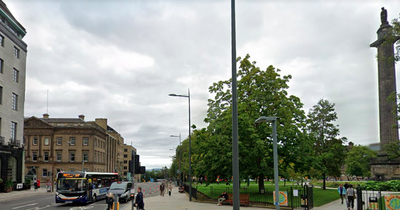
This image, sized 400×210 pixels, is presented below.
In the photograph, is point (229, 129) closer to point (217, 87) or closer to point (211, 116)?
point (211, 116)

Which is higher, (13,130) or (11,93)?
(11,93)

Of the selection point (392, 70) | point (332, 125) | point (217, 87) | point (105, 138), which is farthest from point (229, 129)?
point (105, 138)

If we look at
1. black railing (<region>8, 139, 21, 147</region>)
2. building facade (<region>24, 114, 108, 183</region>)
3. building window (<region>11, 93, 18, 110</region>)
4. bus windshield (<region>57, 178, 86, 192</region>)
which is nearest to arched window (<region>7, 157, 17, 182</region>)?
black railing (<region>8, 139, 21, 147</region>)

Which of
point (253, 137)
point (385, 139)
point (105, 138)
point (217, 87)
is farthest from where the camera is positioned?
point (105, 138)

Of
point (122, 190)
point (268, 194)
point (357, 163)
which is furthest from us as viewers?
point (357, 163)

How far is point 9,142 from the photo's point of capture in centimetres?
4956

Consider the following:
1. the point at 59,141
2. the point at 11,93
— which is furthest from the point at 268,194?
the point at 59,141

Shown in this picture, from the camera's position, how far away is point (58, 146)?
81625mm

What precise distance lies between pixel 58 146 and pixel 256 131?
208 feet

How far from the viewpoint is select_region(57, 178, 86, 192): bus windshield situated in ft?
94.4

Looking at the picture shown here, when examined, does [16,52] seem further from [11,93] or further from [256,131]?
[256,131]

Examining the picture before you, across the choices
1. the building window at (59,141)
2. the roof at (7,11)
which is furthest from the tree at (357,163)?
the roof at (7,11)

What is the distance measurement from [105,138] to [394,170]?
74.7 meters

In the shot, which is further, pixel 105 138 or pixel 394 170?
pixel 105 138
